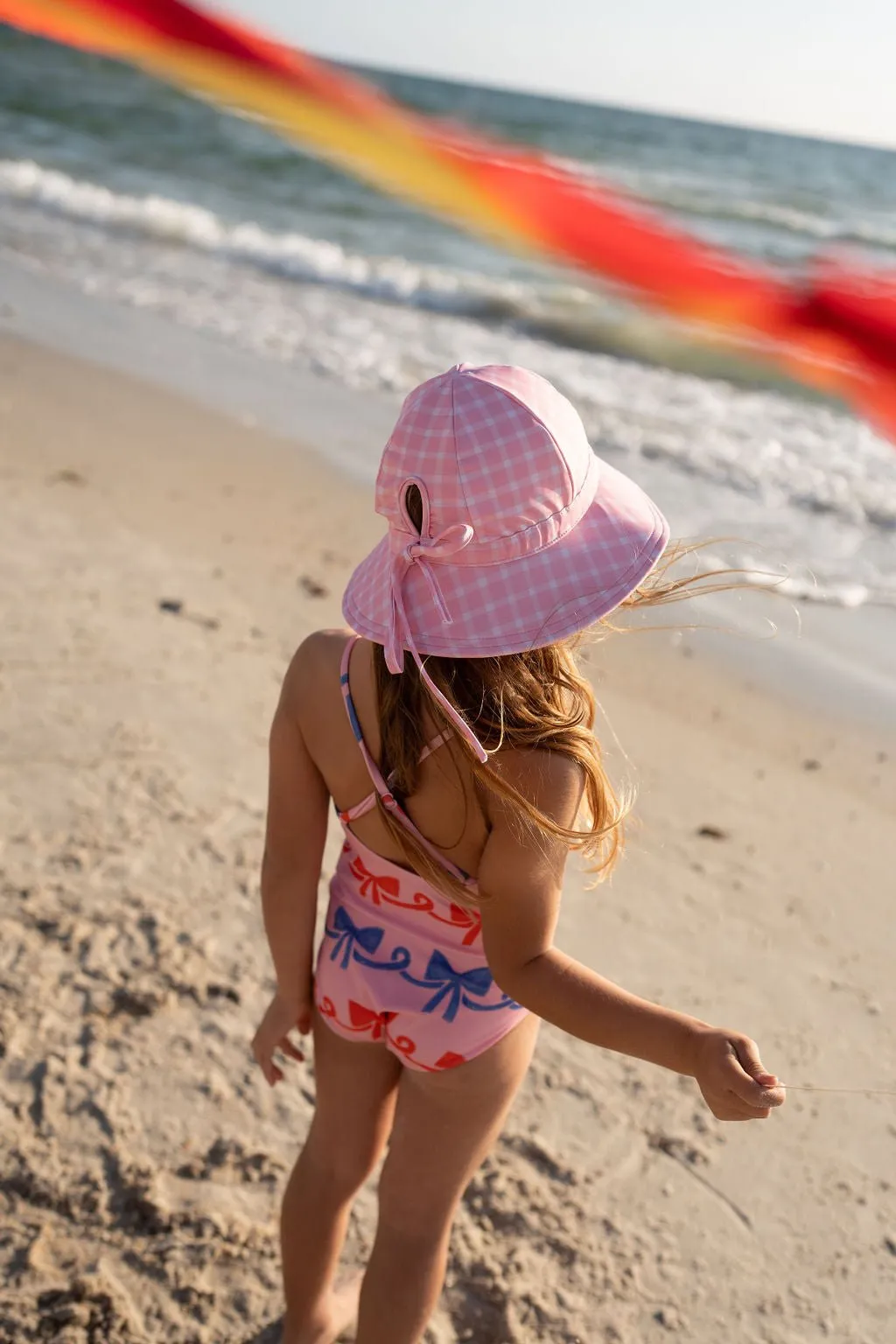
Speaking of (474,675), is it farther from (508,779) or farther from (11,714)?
(11,714)

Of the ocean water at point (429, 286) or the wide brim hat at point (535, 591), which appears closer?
the wide brim hat at point (535, 591)

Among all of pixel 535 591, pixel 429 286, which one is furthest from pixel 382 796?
pixel 429 286

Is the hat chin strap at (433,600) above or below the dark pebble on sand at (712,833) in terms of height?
above

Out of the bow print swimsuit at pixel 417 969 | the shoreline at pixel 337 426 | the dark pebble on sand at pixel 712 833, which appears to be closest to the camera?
the bow print swimsuit at pixel 417 969

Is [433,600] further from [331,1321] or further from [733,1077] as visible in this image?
[331,1321]

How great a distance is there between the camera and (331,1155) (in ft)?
5.95

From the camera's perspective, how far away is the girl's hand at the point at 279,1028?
1898 mm

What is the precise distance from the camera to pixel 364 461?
5789 mm

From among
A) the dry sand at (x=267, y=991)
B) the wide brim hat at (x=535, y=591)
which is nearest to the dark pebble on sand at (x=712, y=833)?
the dry sand at (x=267, y=991)

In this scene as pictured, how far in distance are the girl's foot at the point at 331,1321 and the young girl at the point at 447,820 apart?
42 mm

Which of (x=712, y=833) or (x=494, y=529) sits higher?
(x=494, y=529)

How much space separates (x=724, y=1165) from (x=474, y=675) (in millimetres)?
1381

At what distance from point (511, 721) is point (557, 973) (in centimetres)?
31

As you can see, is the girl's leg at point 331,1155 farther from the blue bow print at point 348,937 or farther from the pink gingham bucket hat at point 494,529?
the pink gingham bucket hat at point 494,529
